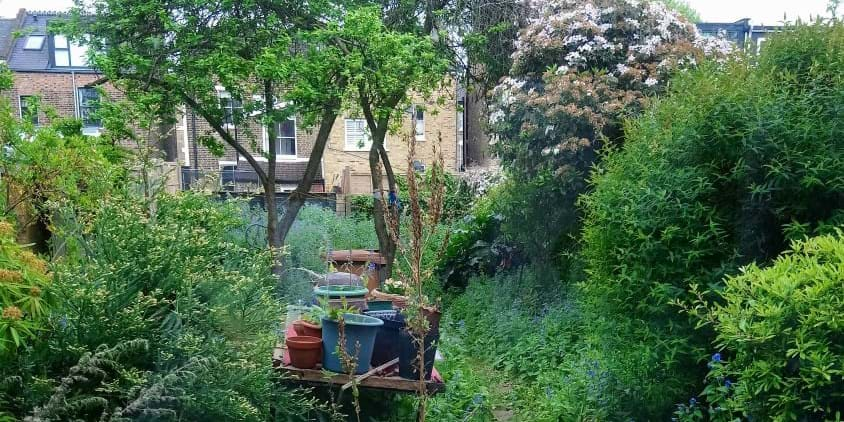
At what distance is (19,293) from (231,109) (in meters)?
4.65

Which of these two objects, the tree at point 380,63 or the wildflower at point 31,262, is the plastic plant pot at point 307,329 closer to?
the wildflower at point 31,262

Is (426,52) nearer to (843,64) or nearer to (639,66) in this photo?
(639,66)

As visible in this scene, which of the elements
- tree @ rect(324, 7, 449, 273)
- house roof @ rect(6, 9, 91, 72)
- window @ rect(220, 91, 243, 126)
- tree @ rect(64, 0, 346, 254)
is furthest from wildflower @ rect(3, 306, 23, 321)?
house roof @ rect(6, 9, 91, 72)

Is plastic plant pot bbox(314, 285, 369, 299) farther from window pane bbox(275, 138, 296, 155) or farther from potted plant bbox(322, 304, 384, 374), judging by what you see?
window pane bbox(275, 138, 296, 155)

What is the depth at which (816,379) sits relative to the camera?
2.47 meters

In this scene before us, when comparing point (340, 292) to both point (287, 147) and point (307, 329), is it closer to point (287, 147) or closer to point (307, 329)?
point (307, 329)

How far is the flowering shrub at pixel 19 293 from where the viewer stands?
280cm

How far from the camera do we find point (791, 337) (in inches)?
102

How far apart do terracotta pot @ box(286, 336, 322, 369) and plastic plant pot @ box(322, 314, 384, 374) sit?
5 centimetres

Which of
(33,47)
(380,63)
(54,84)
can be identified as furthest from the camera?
(33,47)

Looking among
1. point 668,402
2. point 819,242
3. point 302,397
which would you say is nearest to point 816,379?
point 819,242

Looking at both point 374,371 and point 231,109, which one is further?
point 231,109

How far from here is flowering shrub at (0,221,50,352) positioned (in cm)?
280

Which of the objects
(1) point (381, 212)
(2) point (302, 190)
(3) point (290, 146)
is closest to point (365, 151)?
(3) point (290, 146)
